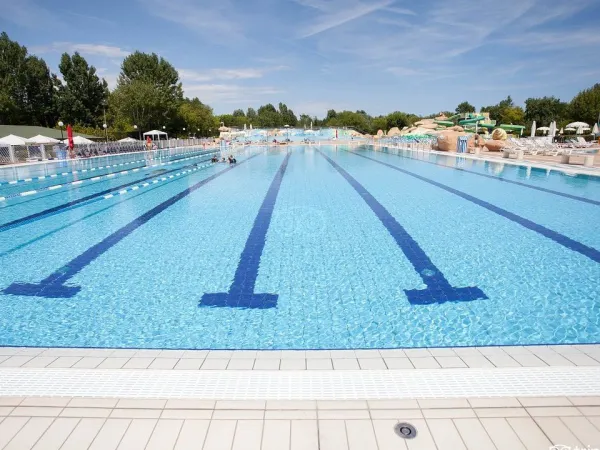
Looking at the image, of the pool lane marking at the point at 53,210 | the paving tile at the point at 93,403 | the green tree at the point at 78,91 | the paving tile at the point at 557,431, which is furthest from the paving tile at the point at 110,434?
the green tree at the point at 78,91

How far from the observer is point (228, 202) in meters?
8.86

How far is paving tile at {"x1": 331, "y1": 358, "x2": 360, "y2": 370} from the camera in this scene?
248 cm

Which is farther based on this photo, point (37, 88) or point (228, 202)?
point (37, 88)

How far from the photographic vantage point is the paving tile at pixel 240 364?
2479 millimetres

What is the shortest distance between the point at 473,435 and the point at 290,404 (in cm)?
93

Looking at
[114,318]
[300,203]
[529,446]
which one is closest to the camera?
[529,446]

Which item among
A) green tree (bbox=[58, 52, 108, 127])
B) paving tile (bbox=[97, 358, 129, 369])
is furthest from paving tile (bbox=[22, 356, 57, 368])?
green tree (bbox=[58, 52, 108, 127])

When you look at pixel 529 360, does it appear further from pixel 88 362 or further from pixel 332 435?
pixel 88 362

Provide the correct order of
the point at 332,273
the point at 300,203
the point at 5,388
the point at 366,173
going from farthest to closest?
the point at 366,173
the point at 300,203
the point at 332,273
the point at 5,388

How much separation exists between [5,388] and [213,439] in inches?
54.4

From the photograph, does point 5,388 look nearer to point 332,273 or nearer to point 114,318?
point 114,318

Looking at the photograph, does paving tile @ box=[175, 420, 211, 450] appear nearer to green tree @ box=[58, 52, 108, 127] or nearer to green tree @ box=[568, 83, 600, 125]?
green tree @ box=[58, 52, 108, 127]

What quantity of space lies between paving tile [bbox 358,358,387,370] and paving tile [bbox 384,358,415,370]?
0.13 feet

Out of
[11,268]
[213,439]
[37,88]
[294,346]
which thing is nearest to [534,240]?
[294,346]
